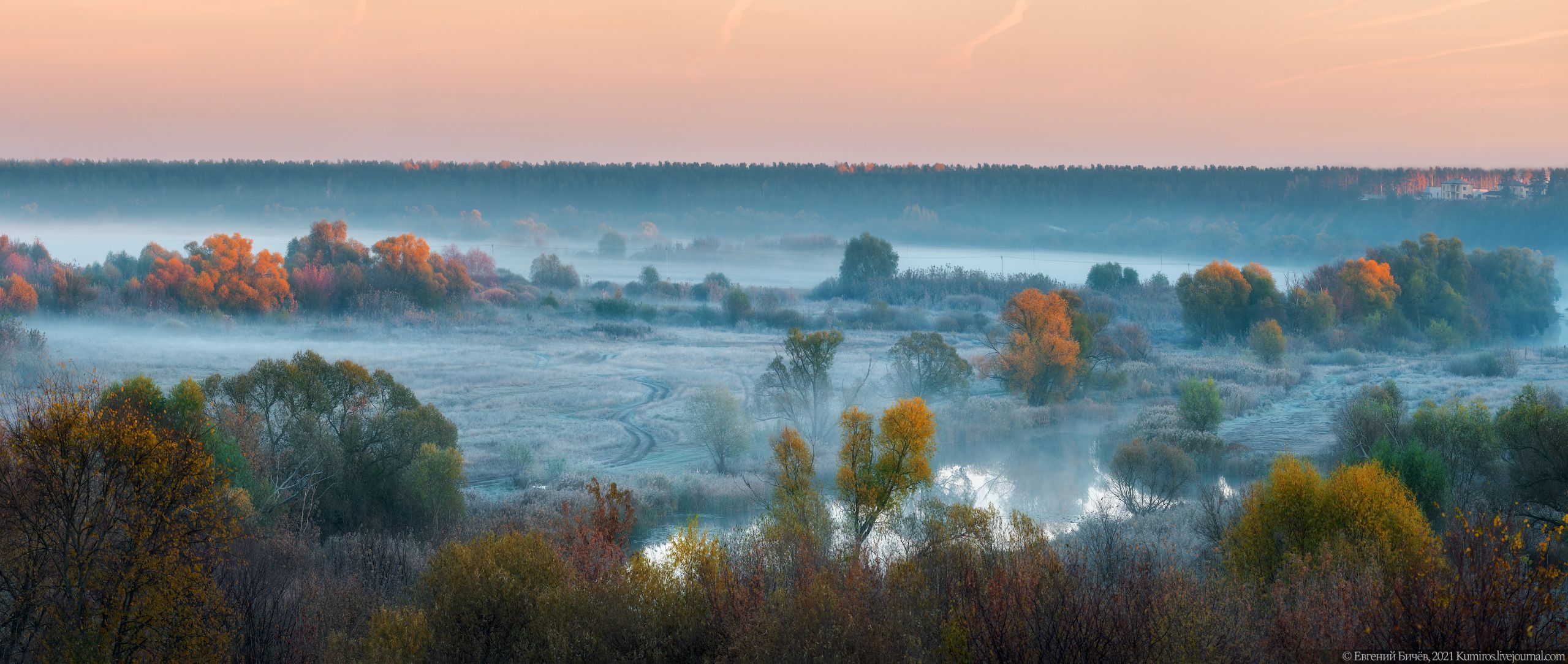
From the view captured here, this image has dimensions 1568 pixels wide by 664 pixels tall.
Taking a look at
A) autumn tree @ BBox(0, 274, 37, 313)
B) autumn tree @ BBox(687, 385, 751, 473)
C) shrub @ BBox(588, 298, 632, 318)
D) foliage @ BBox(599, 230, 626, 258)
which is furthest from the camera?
foliage @ BBox(599, 230, 626, 258)

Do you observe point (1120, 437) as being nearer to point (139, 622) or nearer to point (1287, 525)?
point (1287, 525)

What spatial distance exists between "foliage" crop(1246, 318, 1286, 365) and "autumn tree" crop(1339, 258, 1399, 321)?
1234 cm

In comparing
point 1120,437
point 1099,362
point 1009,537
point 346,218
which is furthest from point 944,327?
point 346,218

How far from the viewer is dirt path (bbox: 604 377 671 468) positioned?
3884cm

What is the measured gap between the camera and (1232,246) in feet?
461

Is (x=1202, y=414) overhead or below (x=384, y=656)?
below

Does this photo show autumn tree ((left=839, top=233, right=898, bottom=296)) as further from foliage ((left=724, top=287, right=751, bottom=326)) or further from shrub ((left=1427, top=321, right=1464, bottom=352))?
shrub ((left=1427, top=321, right=1464, bottom=352))

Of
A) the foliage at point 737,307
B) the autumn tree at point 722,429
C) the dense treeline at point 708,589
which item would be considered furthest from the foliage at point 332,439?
the foliage at point 737,307

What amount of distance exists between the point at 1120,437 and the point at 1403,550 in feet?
69.4

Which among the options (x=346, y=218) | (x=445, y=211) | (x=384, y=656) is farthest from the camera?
(x=445, y=211)

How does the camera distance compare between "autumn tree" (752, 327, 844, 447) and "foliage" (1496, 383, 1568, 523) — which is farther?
"autumn tree" (752, 327, 844, 447)

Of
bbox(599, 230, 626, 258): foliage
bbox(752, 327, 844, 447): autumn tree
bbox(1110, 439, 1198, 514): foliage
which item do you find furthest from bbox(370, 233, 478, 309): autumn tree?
bbox(1110, 439, 1198, 514): foliage

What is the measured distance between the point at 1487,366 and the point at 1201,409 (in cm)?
2597

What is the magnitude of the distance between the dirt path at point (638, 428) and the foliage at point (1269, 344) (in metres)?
32.0
